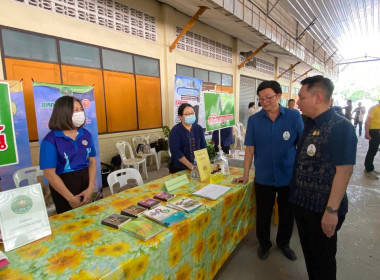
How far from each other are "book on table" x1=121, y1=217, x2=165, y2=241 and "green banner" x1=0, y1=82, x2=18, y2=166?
230 cm

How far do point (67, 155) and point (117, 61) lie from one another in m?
3.38

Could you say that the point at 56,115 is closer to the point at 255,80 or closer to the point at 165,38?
the point at 165,38

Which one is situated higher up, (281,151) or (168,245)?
(281,151)

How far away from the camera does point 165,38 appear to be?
16.7 feet

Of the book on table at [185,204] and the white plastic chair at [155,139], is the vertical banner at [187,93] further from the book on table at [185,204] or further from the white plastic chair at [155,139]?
the book on table at [185,204]

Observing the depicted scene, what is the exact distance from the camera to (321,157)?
116 cm

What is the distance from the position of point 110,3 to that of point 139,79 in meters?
1.51

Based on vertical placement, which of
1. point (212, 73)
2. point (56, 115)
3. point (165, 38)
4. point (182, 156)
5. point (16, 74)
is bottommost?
point (182, 156)

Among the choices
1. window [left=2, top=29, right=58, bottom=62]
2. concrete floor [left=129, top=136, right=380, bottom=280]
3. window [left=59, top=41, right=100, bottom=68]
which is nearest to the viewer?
concrete floor [left=129, top=136, right=380, bottom=280]

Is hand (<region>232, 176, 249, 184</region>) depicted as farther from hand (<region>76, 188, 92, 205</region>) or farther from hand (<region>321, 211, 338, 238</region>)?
hand (<region>76, 188, 92, 205</region>)

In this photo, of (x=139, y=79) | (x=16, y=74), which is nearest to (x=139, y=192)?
(x=16, y=74)

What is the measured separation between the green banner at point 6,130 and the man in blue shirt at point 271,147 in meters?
2.67

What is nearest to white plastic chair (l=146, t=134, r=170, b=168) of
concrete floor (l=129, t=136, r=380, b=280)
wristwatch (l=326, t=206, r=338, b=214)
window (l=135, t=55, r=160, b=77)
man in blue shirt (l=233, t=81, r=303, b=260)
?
window (l=135, t=55, r=160, b=77)

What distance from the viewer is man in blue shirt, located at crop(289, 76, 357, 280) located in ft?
3.46
